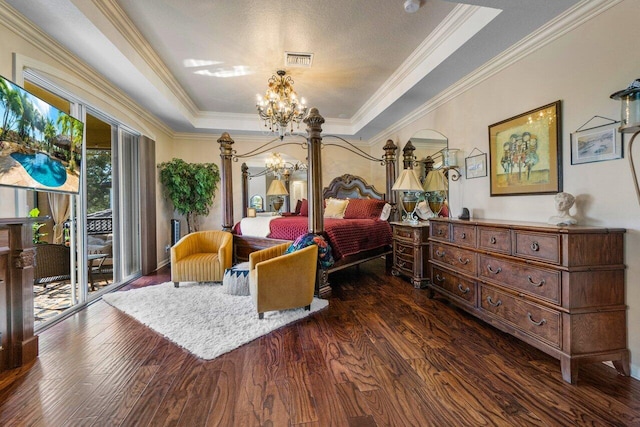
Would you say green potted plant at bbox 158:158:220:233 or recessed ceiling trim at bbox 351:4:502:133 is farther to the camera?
green potted plant at bbox 158:158:220:233

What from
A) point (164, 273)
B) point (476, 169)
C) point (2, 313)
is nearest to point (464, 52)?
point (476, 169)

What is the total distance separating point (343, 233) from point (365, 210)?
3.82ft

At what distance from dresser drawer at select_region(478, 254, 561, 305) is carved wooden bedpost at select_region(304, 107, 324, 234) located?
5.83ft

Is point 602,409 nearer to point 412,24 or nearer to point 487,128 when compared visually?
point 487,128

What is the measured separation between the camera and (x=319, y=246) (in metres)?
3.21

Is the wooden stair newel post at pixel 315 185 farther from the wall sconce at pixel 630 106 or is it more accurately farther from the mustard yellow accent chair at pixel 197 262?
the wall sconce at pixel 630 106

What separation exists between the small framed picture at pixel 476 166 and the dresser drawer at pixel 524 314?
1436mm

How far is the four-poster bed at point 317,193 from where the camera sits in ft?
11.1

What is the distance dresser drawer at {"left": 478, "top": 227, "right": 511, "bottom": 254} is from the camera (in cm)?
220

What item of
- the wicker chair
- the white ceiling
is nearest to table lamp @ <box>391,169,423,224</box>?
the white ceiling

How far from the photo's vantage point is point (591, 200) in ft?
6.77

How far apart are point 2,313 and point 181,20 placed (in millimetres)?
2811

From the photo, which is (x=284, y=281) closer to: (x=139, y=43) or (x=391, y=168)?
(x=139, y=43)

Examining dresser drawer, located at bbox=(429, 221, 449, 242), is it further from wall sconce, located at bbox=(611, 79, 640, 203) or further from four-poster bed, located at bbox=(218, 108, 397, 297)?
wall sconce, located at bbox=(611, 79, 640, 203)
